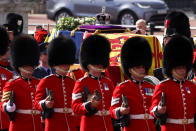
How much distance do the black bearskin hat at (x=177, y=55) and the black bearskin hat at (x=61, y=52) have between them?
3.34 ft

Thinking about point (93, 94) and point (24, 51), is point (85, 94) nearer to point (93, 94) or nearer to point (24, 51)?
point (93, 94)

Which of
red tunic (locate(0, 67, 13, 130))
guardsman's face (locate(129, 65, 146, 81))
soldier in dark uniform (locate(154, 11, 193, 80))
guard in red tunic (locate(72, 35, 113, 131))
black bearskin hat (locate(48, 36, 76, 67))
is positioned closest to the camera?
guard in red tunic (locate(72, 35, 113, 131))

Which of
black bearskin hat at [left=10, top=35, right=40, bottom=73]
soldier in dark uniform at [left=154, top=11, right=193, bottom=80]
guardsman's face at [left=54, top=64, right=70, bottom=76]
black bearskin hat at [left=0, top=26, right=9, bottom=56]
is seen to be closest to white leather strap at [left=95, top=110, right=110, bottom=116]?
guardsman's face at [left=54, top=64, right=70, bottom=76]

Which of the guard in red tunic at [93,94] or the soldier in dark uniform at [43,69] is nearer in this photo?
the guard in red tunic at [93,94]

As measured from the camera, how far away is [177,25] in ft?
26.1

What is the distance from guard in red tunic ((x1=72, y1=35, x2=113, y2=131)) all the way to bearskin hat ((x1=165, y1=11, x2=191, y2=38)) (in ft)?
5.84

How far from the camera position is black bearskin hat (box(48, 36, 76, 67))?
6289 mm

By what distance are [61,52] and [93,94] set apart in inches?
35.2

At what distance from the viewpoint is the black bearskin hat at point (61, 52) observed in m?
6.29

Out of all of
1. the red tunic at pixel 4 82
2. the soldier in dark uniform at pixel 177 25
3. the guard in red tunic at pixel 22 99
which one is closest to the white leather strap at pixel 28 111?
the guard in red tunic at pixel 22 99

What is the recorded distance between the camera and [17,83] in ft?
20.4

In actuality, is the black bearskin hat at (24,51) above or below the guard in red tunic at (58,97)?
above

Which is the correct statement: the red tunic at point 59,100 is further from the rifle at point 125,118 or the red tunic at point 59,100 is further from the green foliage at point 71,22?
the green foliage at point 71,22

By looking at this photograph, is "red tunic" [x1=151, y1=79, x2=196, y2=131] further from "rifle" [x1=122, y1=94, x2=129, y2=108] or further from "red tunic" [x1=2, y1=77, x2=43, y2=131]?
"red tunic" [x1=2, y1=77, x2=43, y2=131]
